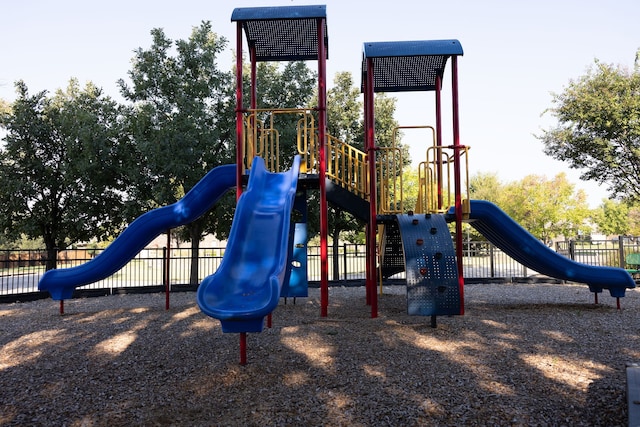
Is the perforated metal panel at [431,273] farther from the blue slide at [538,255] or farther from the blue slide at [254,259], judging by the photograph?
the blue slide at [254,259]

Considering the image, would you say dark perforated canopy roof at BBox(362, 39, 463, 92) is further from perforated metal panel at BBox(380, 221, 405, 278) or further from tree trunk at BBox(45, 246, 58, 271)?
tree trunk at BBox(45, 246, 58, 271)

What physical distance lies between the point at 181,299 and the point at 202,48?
9.91 m

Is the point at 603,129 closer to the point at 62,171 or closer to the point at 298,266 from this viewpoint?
the point at 298,266

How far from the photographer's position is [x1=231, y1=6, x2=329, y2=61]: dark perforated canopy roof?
8.31m

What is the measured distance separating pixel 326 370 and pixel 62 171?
13.5 meters

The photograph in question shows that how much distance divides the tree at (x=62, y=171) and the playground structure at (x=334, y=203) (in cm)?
635

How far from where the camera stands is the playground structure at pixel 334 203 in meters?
6.93

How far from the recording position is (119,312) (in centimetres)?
930

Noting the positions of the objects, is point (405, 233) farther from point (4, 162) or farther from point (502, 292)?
point (4, 162)

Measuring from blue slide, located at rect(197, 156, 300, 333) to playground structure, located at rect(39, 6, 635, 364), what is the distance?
25mm

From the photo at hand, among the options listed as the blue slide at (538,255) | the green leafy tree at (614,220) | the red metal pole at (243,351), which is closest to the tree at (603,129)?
the blue slide at (538,255)

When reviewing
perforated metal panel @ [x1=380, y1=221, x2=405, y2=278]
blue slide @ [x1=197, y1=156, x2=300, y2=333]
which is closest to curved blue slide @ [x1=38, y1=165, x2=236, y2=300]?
blue slide @ [x1=197, y1=156, x2=300, y2=333]

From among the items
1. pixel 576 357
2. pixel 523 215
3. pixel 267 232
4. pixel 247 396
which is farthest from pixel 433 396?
pixel 523 215

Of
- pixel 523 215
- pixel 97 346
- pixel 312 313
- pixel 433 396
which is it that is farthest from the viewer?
pixel 523 215
